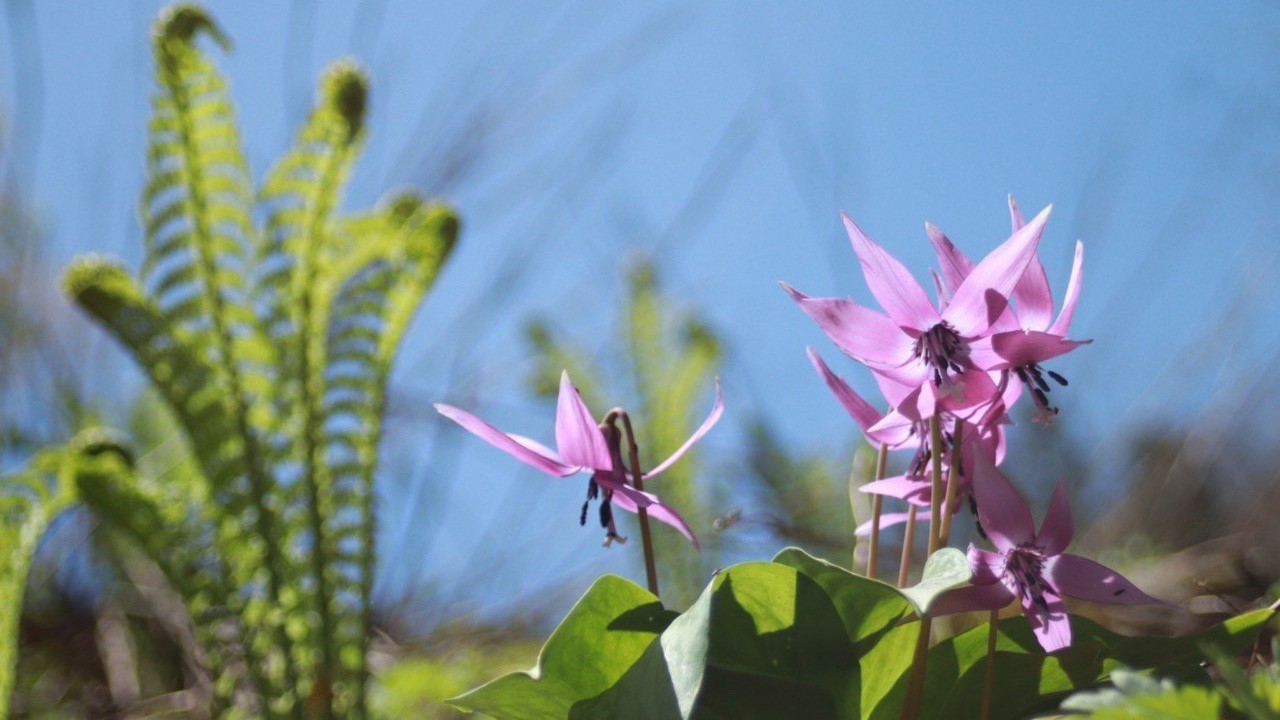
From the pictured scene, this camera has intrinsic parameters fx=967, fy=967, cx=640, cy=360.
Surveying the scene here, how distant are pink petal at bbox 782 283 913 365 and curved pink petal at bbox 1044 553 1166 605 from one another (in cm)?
→ 11

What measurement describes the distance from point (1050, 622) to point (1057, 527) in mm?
47

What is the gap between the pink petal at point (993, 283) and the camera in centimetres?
40

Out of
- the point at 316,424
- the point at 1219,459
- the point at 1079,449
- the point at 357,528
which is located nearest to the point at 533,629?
the point at 357,528

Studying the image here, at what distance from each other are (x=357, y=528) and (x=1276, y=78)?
4.76 feet

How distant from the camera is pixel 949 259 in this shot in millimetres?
457

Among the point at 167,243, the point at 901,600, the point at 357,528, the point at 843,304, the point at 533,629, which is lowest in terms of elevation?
the point at 533,629

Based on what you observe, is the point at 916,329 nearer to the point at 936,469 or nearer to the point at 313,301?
the point at 936,469

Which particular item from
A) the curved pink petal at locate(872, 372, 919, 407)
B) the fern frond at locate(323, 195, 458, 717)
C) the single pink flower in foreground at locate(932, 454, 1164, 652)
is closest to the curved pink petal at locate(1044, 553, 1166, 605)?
the single pink flower in foreground at locate(932, 454, 1164, 652)

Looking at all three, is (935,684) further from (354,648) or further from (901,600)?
(354,648)

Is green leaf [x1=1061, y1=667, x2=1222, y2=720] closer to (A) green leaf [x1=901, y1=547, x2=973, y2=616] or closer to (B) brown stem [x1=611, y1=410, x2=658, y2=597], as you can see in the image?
(A) green leaf [x1=901, y1=547, x2=973, y2=616]

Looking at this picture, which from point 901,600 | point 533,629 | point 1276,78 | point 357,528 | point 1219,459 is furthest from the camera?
point 533,629

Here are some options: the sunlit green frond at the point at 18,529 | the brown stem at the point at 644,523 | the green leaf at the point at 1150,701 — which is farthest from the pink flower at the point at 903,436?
the sunlit green frond at the point at 18,529

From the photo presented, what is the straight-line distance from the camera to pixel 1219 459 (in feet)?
3.80

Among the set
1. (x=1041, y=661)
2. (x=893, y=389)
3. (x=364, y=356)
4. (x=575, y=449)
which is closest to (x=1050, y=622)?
(x=1041, y=661)
